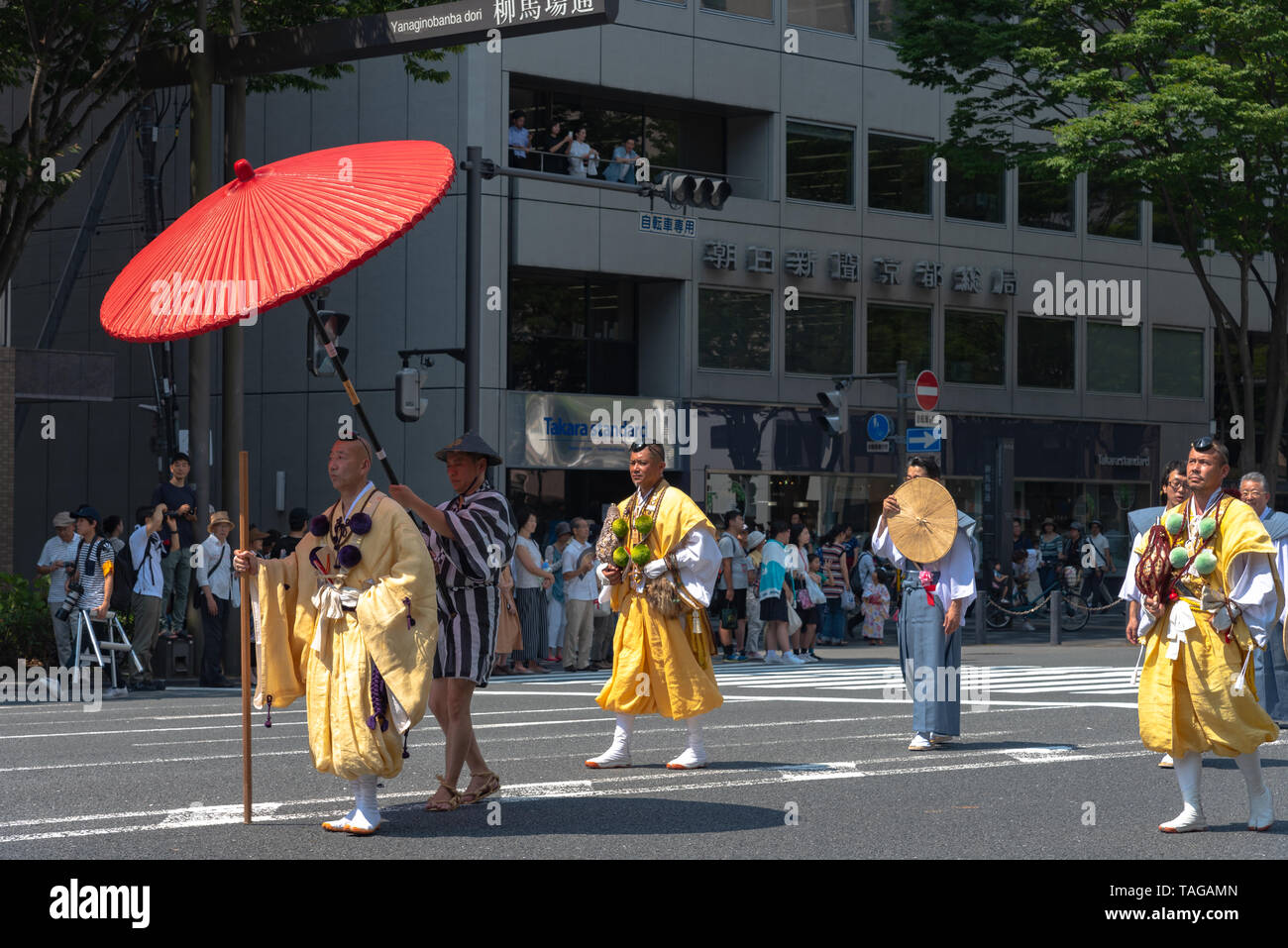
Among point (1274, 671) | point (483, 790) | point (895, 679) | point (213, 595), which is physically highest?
point (213, 595)

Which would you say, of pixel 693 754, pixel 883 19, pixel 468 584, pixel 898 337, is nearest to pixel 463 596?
pixel 468 584

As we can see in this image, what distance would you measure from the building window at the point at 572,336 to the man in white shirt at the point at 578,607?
31.2 feet

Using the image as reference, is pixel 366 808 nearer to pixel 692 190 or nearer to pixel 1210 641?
pixel 1210 641

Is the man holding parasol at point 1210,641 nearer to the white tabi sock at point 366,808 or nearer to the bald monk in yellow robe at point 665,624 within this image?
the bald monk in yellow robe at point 665,624

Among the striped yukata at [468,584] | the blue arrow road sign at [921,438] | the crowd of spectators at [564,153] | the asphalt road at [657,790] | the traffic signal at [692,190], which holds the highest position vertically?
the crowd of spectators at [564,153]

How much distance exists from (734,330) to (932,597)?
2029 cm

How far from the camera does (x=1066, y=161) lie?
2652cm

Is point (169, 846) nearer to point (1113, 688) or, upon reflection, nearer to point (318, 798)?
point (318, 798)

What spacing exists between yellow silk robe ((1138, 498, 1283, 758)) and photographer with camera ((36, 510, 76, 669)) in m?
11.2

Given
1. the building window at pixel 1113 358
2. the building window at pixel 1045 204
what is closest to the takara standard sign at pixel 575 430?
the building window at pixel 1045 204

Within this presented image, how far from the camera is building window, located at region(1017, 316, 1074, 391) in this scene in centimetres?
3619

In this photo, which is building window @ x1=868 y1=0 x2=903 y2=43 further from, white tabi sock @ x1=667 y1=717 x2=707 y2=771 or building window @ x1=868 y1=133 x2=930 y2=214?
white tabi sock @ x1=667 y1=717 x2=707 y2=771

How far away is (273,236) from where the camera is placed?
23.4 feet

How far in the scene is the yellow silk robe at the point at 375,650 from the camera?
7453 mm
